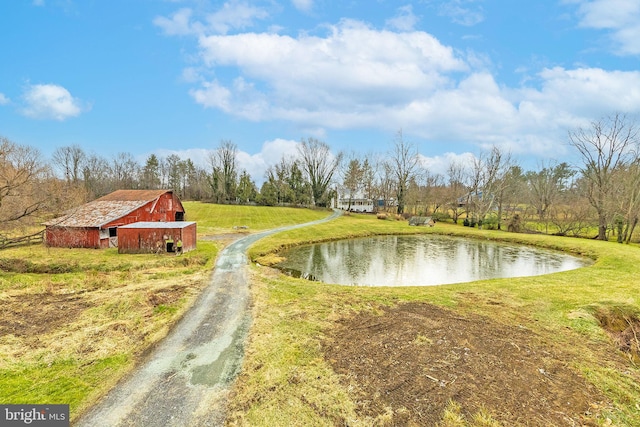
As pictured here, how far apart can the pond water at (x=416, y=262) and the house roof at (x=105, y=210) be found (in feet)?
49.5

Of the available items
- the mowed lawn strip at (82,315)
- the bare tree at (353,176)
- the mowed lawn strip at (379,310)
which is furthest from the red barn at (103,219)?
the bare tree at (353,176)

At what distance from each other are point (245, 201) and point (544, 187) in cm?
6240

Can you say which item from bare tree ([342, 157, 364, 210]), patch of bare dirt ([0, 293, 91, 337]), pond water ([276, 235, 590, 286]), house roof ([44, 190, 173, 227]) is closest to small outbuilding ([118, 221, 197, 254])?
house roof ([44, 190, 173, 227])

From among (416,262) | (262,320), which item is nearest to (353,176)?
(416,262)

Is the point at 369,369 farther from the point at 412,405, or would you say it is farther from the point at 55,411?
the point at 55,411

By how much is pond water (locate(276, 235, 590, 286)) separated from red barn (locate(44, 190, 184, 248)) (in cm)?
1457

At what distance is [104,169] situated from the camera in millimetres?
75062

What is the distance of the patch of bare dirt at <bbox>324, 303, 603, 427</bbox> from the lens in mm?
6117

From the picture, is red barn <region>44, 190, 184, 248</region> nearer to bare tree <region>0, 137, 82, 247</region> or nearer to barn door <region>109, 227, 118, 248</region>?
barn door <region>109, 227, 118, 248</region>

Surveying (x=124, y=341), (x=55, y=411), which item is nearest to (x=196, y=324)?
(x=124, y=341)

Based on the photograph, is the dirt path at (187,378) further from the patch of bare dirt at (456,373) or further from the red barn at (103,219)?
the red barn at (103,219)

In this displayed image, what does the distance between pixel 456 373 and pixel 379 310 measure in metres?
4.64

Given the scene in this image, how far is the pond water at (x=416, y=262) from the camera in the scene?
1995 centimetres

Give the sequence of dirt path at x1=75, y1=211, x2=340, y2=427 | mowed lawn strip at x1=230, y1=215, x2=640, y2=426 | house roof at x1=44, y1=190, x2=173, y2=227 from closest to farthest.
Answer: dirt path at x1=75, y1=211, x2=340, y2=427 → mowed lawn strip at x1=230, y1=215, x2=640, y2=426 → house roof at x1=44, y1=190, x2=173, y2=227
